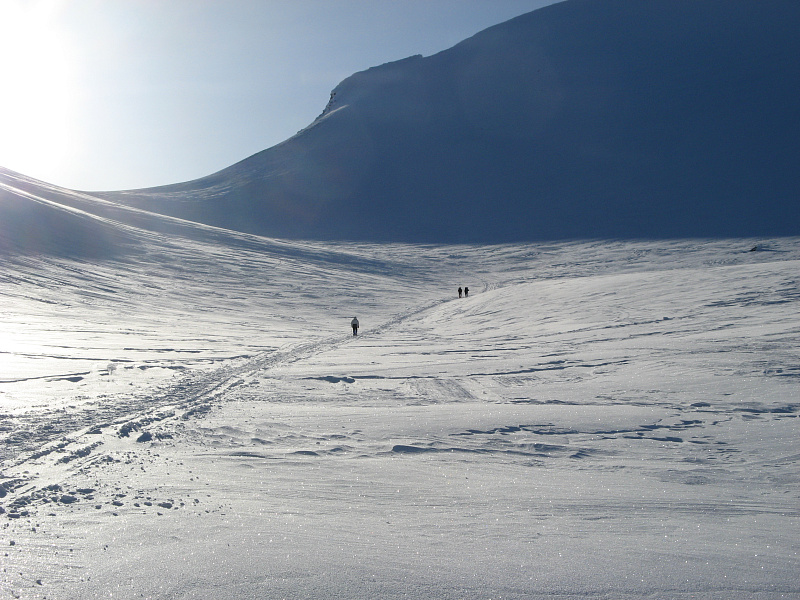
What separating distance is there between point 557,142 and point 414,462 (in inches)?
3178

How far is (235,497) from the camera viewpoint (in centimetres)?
489

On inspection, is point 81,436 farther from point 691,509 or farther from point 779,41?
point 779,41

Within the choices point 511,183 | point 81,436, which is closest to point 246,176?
point 511,183

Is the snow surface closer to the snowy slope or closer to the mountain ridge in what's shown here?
the mountain ridge

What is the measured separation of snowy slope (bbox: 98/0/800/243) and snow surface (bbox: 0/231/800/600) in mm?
46710

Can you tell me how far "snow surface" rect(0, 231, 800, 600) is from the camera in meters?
3.72

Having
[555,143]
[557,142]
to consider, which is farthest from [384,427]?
[557,142]

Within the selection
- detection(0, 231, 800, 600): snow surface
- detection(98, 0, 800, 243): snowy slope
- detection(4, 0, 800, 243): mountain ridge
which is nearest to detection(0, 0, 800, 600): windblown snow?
detection(0, 231, 800, 600): snow surface

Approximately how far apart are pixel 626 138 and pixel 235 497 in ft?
275

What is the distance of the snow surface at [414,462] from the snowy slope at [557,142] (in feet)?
153

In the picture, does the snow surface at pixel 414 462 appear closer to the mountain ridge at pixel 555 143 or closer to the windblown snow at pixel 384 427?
the windblown snow at pixel 384 427

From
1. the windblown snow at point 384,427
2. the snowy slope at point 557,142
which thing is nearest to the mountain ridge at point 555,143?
the snowy slope at point 557,142

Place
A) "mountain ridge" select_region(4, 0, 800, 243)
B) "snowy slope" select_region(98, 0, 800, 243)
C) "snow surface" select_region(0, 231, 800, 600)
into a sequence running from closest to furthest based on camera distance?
"snow surface" select_region(0, 231, 800, 600) → "mountain ridge" select_region(4, 0, 800, 243) → "snowy slope" select_region(98, 0, 800, 243)

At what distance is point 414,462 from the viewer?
588 centimetres
